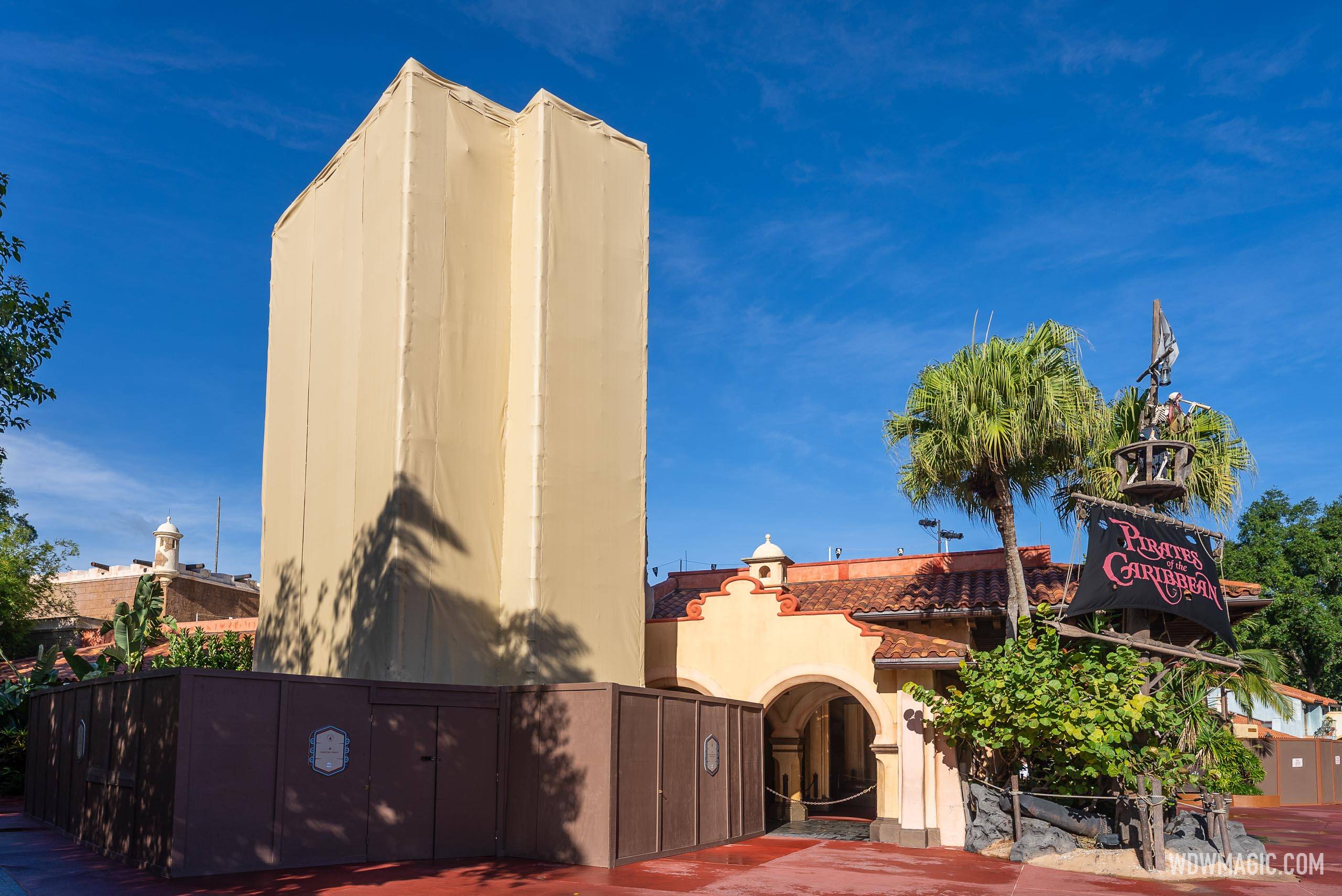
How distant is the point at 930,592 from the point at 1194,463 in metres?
5.71

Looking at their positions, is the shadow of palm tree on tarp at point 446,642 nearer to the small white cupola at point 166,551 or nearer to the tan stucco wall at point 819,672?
the tan stucco wall at point 819,672

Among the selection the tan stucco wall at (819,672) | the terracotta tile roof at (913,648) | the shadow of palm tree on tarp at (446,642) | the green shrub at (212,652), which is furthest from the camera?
the green shrub at (212,652)

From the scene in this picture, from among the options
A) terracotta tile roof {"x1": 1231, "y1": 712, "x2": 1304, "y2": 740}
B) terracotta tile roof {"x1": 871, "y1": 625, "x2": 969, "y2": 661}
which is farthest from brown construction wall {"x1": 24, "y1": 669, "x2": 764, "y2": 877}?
terracotta tile roof {"x1": 1231, "y1": 712, "x2": 1304, "y2": 740}

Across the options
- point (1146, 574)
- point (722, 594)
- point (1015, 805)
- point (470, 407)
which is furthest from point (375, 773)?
point (1146, 574)

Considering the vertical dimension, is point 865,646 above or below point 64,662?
above

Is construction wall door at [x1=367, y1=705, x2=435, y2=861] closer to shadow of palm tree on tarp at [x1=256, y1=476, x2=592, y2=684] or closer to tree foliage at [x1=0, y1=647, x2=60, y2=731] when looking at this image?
shadow of palm tree on tarp at [x1=256, y1=476, x2=592, y2=684]

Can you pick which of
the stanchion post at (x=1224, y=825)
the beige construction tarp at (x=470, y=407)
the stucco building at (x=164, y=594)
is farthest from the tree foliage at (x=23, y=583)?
the stanchion post at (x=1224, y=825)

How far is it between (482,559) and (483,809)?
399 cm

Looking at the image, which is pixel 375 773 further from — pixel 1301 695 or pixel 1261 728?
pixel 1301 695

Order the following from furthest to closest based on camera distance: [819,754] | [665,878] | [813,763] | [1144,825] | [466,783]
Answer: [819,754] → [813,763] → [466,783] → [1144,825] → [665,878]

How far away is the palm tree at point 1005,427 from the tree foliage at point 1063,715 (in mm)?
1360

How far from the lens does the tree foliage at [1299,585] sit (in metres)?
39.1

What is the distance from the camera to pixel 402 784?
15.1m

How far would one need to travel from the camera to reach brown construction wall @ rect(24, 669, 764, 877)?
Answer: 1323 cm
